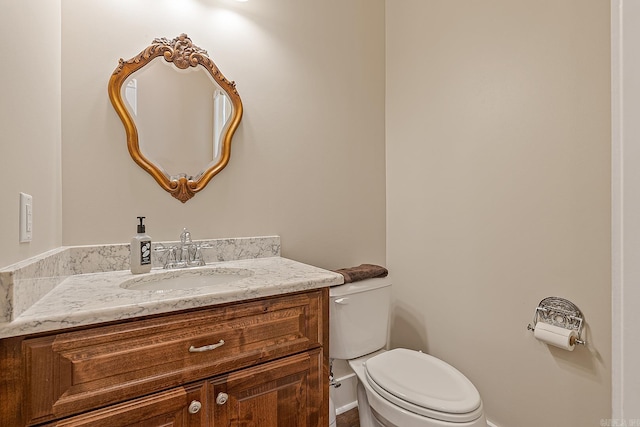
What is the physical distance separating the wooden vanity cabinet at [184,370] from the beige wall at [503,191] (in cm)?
91

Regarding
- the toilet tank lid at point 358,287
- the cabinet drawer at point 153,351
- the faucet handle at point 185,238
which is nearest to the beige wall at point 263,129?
the faucet handle at point 185,238

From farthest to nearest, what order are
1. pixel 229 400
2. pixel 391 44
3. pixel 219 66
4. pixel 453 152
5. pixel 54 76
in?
pixel 391 44 → pixel 453 152 → pixel 219 66 → pixel 54 76 → pixel 229 400

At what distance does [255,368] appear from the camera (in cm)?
97

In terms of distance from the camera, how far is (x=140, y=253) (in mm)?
1193

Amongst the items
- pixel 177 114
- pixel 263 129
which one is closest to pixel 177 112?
pixel 177 114

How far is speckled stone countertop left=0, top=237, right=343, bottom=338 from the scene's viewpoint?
0.69 meters

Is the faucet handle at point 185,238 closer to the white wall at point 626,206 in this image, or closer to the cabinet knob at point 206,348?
the cabinet knob at point 206,348

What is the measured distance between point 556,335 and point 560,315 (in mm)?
98

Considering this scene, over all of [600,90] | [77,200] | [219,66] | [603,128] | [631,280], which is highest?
[219,66]

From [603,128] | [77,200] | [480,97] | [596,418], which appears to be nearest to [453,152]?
[480,97]

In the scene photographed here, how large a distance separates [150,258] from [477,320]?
5.13 ft

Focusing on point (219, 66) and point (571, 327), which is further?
point (219, 66)

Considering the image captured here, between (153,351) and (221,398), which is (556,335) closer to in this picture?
(221,398)

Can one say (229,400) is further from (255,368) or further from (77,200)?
(77,200)
